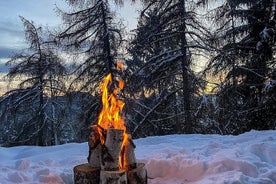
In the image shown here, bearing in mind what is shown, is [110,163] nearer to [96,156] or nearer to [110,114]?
[96,156]

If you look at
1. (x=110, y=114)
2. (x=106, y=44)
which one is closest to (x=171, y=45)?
(x=106, y=44)

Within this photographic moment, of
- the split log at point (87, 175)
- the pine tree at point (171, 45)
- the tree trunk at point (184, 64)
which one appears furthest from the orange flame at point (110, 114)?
the tree trunk at point (184, 64)

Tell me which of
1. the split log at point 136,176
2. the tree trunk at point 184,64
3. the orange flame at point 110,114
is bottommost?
the split log at point 136,176

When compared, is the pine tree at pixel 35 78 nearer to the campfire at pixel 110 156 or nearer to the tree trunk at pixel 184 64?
the tree trunk at pixel 184 64

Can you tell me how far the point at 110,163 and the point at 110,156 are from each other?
97mm

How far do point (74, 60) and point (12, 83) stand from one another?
4.63 meters

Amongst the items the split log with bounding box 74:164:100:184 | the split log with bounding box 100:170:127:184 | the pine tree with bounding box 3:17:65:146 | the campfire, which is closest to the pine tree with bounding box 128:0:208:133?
the pine tree with bounding box 3:17:65:146

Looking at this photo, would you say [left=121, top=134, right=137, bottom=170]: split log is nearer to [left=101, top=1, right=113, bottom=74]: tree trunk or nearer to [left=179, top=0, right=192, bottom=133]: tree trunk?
[left=179, top=0, right=192, bottom=133]: tree trunk

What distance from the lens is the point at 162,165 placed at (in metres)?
5.79

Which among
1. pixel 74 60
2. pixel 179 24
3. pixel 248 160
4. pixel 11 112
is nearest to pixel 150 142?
pixel 248 160

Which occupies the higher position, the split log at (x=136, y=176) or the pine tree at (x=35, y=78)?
the pine tree at (x=35, y=78)

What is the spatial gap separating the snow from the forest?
6056 millimetres

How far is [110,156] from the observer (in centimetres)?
462

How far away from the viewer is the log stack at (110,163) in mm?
4598
